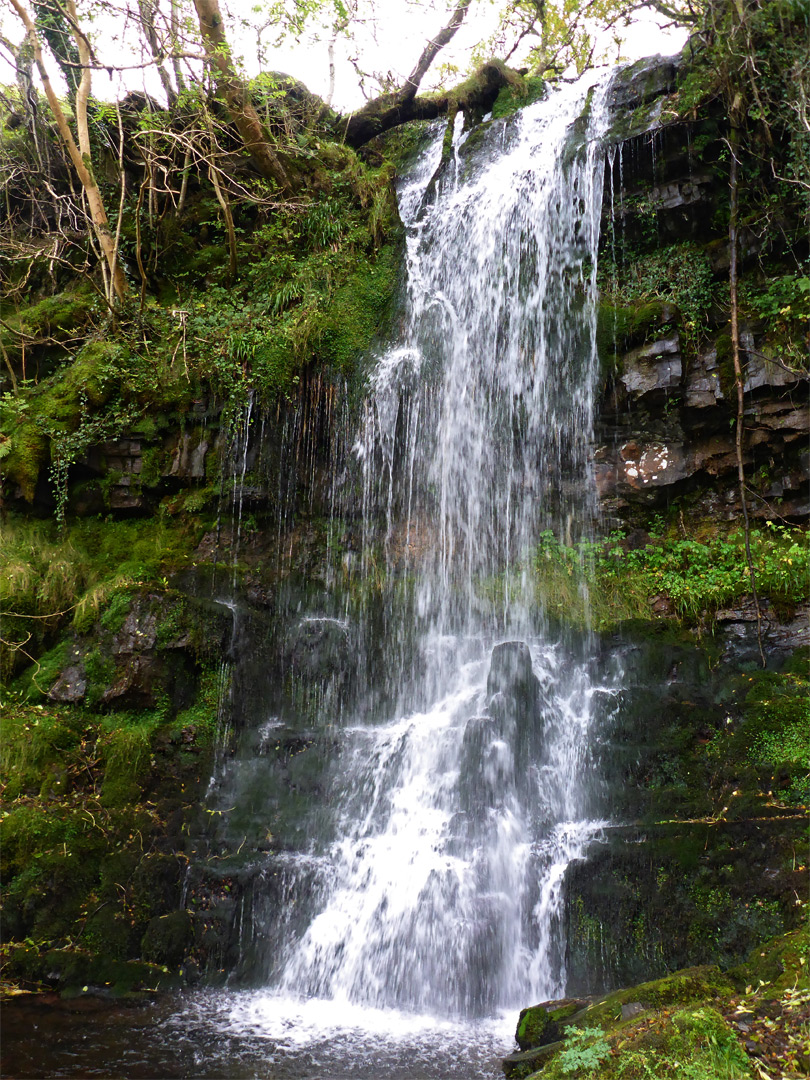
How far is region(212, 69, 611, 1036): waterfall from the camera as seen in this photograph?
502cm

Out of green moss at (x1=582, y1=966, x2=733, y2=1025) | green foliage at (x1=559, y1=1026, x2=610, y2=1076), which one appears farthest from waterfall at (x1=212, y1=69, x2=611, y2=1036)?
green foliage at (x1=559, y1=1026, x2=610, y2=1076)

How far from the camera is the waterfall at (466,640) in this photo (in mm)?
5023

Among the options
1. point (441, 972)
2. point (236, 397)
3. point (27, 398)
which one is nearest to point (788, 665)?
point (441, 972)

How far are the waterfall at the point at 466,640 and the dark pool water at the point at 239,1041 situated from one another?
0.26 m

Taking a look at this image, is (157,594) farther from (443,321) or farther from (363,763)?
(443,321)

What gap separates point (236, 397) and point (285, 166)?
4.71 metres

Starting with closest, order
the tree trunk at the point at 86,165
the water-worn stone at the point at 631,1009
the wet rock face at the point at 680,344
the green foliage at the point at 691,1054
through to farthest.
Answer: the green foliage at the point at 691,1054 → the water-worn stone at the point at 631,1009 → the wet rock face at the point at 680,344 → the tree trunk at the point at 86,165

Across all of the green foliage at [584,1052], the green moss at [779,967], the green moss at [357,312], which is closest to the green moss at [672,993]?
the green moss at [779,967]

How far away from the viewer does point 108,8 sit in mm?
8789

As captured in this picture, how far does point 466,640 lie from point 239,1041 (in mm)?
4253

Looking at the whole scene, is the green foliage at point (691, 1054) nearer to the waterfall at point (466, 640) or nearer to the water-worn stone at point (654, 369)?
the waterfall at point (466, 640)

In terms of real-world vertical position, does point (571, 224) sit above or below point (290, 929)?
above

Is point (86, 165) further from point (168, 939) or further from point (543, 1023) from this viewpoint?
point (543, 1023)

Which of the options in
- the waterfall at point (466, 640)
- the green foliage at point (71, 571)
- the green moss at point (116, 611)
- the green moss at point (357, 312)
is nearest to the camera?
the waterfall at point (466, 640)
